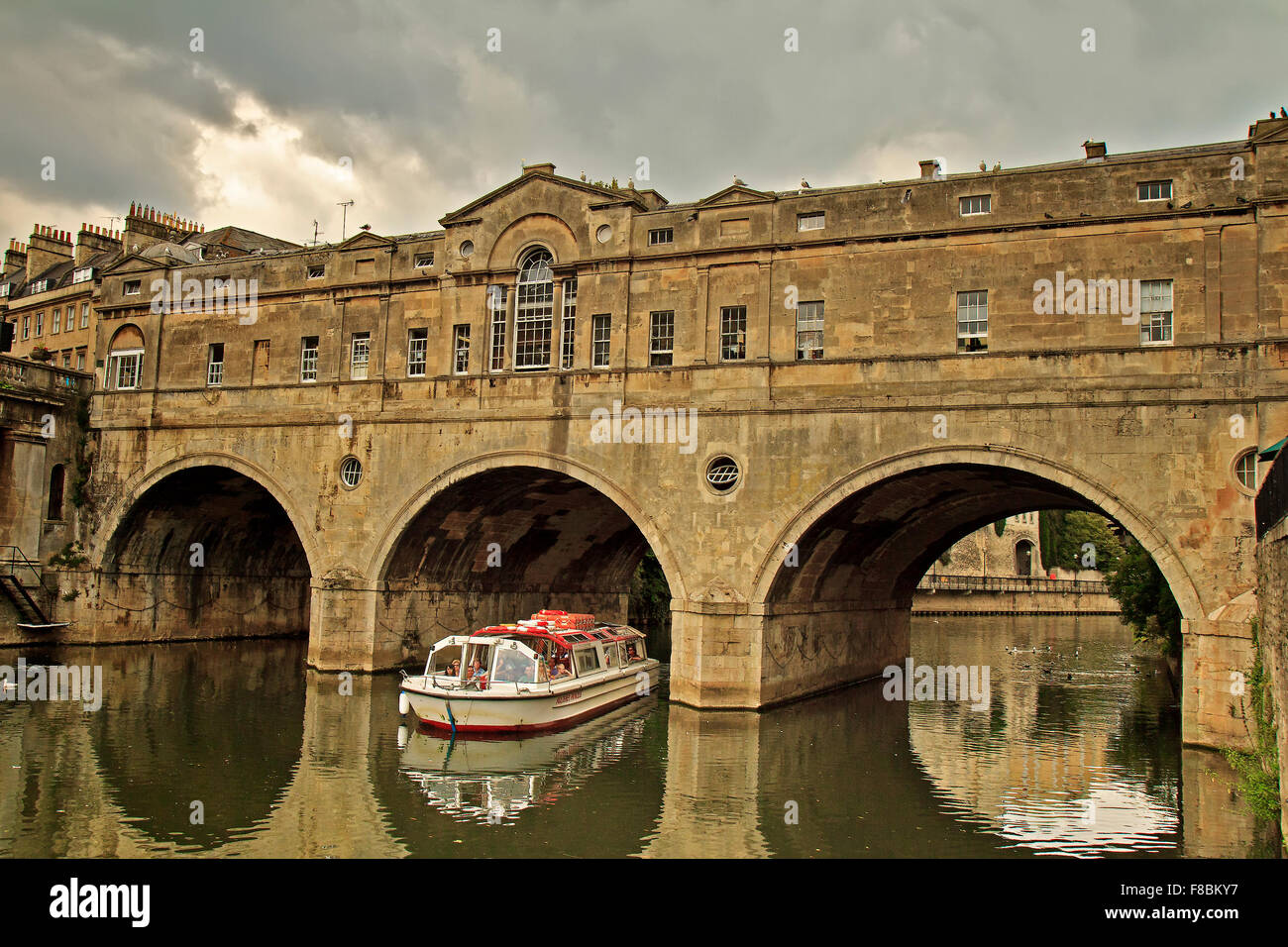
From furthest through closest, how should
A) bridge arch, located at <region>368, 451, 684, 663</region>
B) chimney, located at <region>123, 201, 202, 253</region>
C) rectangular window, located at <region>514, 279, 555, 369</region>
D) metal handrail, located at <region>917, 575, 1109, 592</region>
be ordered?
metal handrail, located at <region>917, 575, 1109, 592</region>
chimney, located at <region>123, 201, 202, 253</region>
rectangular window, located at <region>514, 279, 555, 369</region>
bridge arch, located at <region>368, 451, 684, 663</region>

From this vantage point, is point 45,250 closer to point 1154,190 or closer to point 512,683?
point 512,683

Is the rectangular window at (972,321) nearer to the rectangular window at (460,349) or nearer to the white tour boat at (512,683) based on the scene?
the white tour boat at (512,683)

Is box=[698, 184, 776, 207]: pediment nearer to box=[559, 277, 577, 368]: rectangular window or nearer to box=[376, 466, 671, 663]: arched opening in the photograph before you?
box=[559, 277, 577, 368]: rectangular window

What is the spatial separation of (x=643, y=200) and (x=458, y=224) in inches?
→ 207

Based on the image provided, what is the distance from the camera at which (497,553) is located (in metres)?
32.2

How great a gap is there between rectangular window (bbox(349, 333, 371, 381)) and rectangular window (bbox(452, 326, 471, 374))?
2.75 metres

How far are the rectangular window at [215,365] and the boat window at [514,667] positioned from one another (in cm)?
1457

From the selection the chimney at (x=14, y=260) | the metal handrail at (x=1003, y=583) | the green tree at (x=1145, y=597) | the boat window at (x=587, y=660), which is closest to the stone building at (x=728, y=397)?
the boat window at (x=587, y=660)

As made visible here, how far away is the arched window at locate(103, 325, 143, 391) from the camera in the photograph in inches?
1282

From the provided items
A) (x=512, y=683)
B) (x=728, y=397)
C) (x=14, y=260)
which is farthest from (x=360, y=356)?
(x=14, y=260)

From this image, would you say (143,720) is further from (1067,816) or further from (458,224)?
(1067,816)

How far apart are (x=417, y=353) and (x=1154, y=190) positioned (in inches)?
A: 716

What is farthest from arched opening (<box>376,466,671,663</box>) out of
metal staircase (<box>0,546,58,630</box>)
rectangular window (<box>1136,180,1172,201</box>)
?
rectangular window (<box>1136,180,1172,201</box>)

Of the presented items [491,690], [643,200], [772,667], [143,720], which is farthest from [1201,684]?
[143,720]
